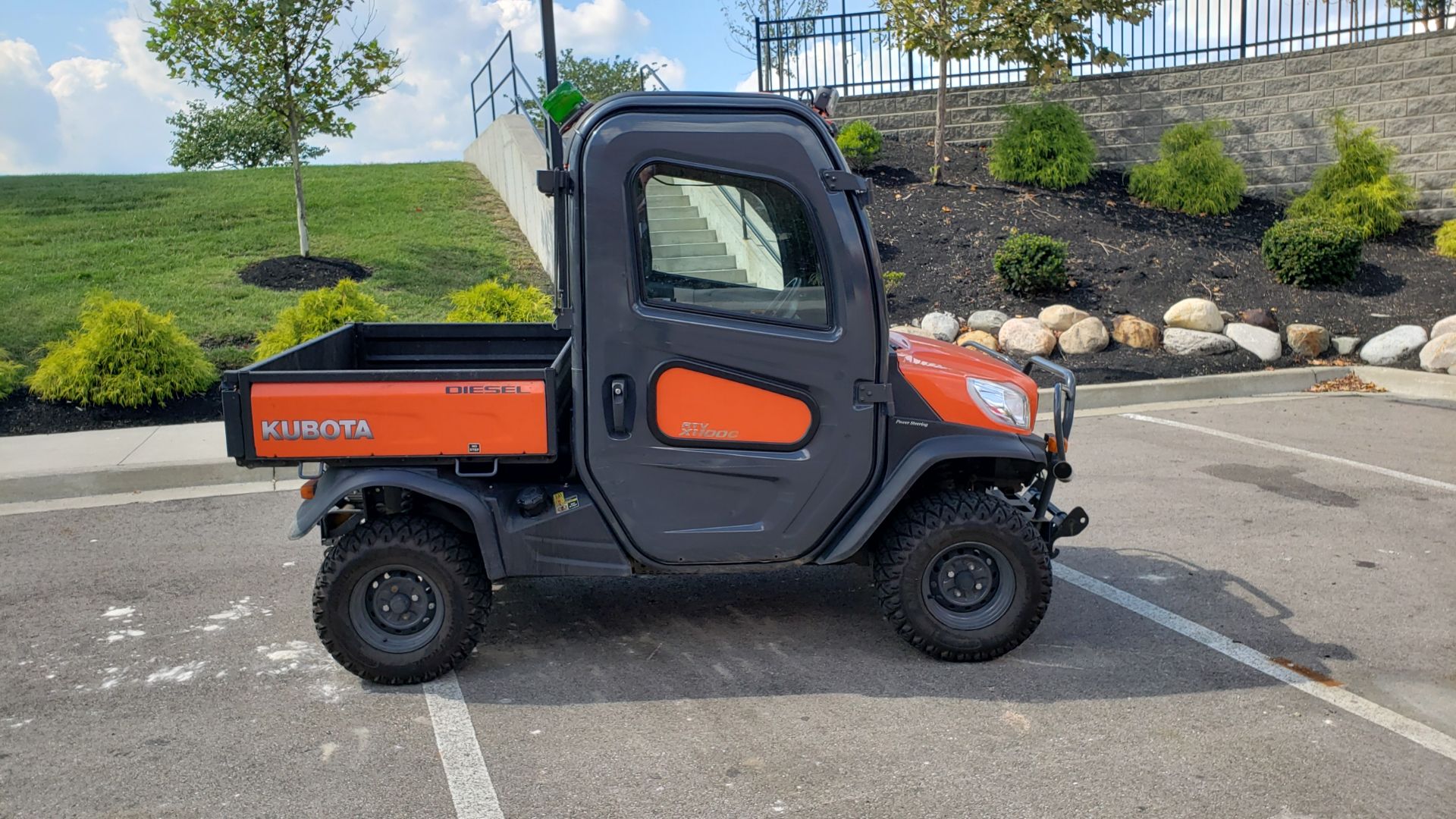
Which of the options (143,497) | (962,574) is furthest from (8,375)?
(962,574)

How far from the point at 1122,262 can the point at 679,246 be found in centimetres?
1027

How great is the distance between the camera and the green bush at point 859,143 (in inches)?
620

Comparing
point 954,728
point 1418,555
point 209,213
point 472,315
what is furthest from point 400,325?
point 209,213

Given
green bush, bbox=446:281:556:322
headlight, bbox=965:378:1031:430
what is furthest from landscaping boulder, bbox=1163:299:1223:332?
headlight, bbox=965:378:1031:430

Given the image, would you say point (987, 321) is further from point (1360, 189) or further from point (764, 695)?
point (764, 695)

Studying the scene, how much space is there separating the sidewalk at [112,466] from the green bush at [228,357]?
1.71 metres

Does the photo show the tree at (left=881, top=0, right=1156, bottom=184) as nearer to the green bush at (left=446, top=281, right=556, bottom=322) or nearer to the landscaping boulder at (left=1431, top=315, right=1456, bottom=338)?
the landscaping boulder at (left=1431, top=315, right=1456, bottom=338)

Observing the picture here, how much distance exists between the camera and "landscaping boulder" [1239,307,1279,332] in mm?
11547

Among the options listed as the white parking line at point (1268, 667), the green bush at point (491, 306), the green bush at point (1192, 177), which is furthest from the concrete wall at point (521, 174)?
the white parking line at point (1268, 667)

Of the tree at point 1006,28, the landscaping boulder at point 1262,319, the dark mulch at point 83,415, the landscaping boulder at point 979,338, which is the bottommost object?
the dark mulch at point 83,415

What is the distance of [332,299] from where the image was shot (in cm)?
983

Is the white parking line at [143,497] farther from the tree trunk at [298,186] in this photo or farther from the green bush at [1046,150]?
the green bush at [1046,150]

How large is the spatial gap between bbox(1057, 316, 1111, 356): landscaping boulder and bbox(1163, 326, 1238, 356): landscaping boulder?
66cm

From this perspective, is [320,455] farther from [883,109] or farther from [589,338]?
[883,109]
